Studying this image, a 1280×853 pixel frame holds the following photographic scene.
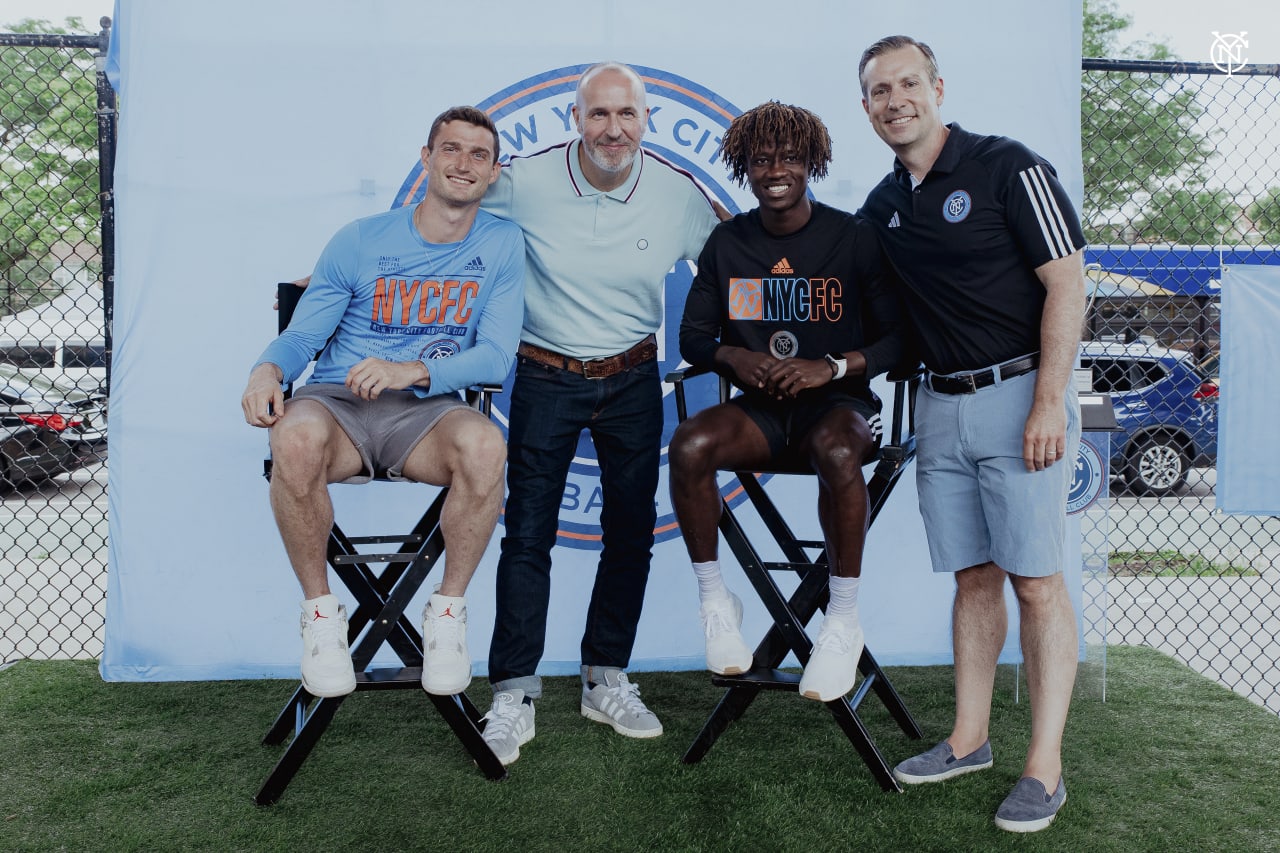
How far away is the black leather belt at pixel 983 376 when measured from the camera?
7.48 ft

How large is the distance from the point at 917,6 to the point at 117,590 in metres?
3.43

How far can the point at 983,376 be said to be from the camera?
2316 mm

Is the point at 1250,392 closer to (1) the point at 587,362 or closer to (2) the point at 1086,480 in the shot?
(2) the point at 1086,480

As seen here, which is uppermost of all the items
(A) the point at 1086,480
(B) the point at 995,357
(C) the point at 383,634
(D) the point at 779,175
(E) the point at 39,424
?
(D) the point at 779,175

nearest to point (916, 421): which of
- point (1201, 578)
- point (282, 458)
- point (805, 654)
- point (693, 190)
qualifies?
point (805, 654)

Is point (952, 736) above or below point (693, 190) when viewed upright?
below

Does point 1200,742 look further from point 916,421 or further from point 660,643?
point 660,643

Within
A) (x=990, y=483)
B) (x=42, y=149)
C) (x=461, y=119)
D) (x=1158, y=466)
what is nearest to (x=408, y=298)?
(x=461, y=119)

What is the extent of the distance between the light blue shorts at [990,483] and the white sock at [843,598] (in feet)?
0.96

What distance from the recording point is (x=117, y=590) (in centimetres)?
325

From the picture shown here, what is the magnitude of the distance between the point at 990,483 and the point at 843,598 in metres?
0.45

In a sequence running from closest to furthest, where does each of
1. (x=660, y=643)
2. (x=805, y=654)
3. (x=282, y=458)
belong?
(x=282, y=458) → (x=805, y=654) → (x=660, y=643)

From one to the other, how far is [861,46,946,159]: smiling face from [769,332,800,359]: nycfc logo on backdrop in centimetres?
54

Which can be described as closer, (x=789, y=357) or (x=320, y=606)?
(x=320, y=606)
